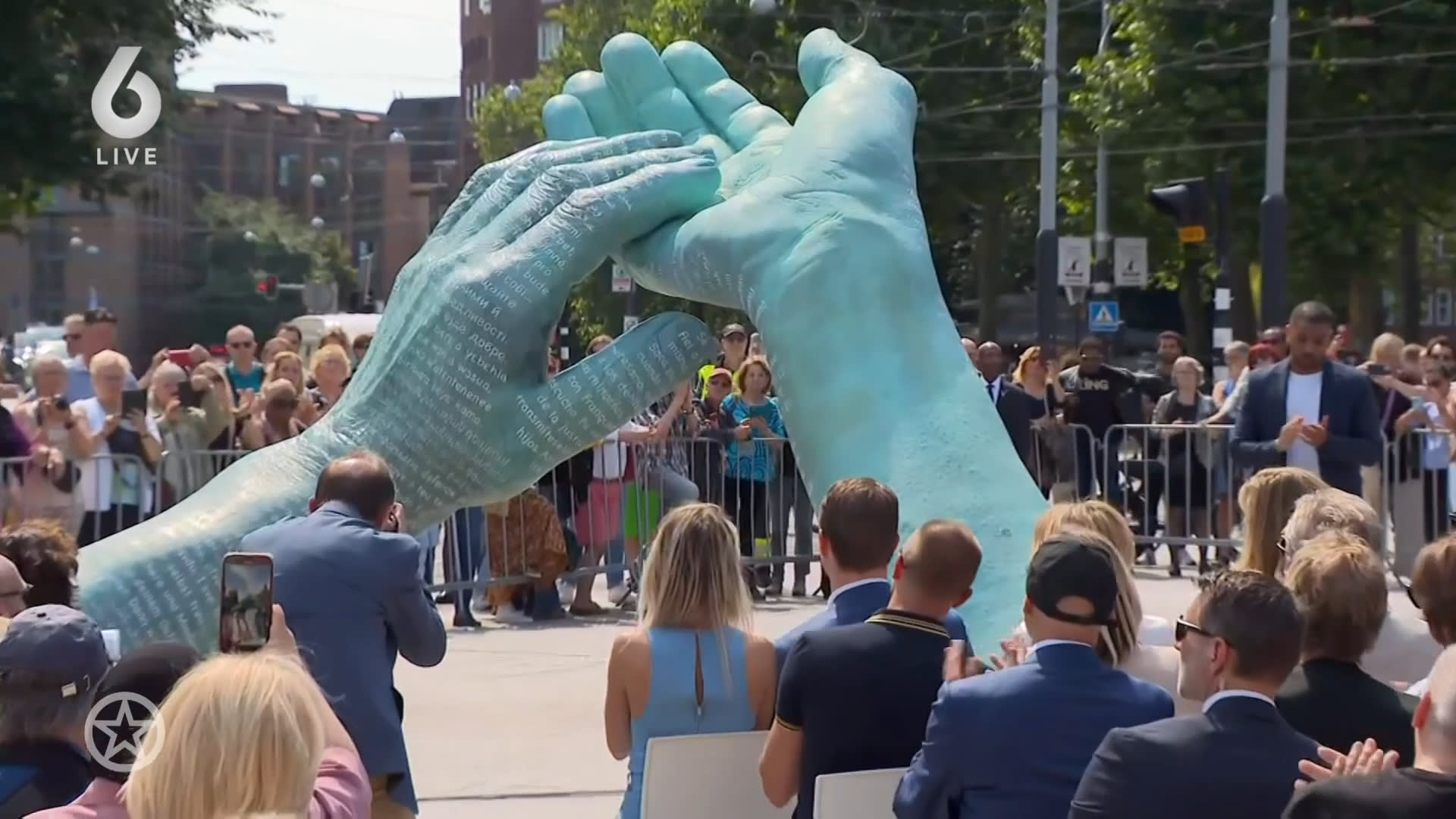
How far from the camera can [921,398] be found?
5781 mm

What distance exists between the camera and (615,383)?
5941 mm

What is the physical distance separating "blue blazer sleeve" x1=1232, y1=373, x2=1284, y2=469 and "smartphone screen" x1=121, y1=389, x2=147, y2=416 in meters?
5.46

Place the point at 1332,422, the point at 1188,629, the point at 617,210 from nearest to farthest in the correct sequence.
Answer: the point at 1188,629 → the point at 617,210 → the point at 1332,422

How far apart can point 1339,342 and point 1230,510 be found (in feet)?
15.1

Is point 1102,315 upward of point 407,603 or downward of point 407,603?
upward

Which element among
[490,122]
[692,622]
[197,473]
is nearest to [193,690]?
[692,622]

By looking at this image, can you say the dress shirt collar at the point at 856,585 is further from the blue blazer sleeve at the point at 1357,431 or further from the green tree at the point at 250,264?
the green tree at the point at 250,264

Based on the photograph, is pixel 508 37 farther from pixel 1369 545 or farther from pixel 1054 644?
pixel 1054 644

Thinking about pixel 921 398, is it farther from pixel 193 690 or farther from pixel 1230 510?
pixel 1230 510

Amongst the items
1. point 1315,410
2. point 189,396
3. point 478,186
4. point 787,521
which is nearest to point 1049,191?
point 787,521

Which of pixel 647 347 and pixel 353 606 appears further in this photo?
pixel 647 347

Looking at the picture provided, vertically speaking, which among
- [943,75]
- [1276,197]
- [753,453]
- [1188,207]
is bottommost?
[753,453]

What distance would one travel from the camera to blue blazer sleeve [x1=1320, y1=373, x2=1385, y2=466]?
816 centimetres

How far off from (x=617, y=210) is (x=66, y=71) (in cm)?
1418
